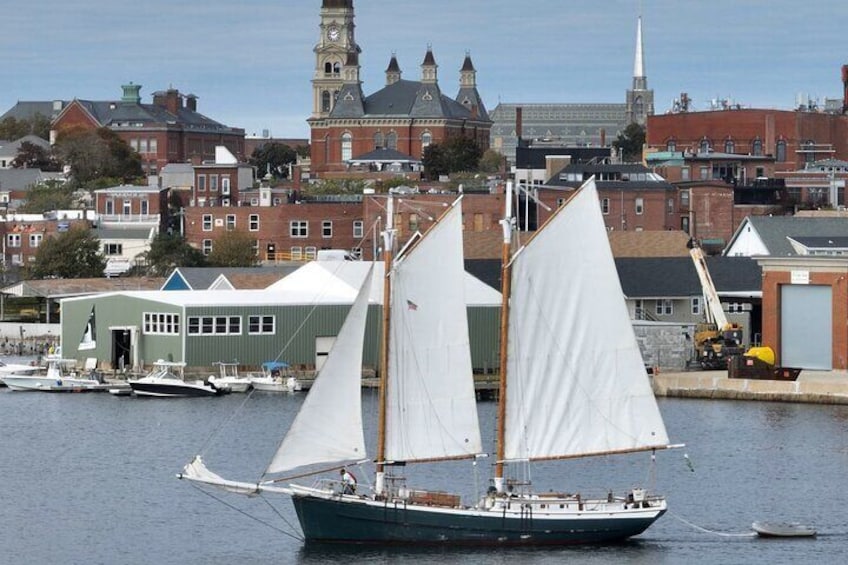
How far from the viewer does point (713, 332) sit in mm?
94188

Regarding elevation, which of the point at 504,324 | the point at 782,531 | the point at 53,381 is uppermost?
the point at 504,324

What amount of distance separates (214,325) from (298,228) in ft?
145

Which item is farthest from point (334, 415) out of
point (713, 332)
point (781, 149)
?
point (781, 149)

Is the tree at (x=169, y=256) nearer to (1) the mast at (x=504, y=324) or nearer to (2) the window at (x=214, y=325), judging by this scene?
(2) the window at (x=214, y=325)

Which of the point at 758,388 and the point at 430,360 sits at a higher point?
the point at 430,360

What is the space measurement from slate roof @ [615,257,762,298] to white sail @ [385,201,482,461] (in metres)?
46.1

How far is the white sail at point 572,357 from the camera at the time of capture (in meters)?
52.4

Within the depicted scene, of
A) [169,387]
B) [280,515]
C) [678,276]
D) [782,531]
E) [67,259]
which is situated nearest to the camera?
[782,531]

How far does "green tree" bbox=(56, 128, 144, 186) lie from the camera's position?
593ft

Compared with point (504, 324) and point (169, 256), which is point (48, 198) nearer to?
point (169, 256)

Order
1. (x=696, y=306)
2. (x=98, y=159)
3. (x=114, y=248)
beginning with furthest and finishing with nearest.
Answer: (x=98, y=159), (x=114, y=248), (x=696, y=306)

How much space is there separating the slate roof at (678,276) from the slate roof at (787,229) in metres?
5.47

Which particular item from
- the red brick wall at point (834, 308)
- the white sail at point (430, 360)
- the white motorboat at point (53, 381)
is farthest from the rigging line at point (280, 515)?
the red brick wall at point (834, 308)

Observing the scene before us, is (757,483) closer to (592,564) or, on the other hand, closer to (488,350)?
(592,564)
